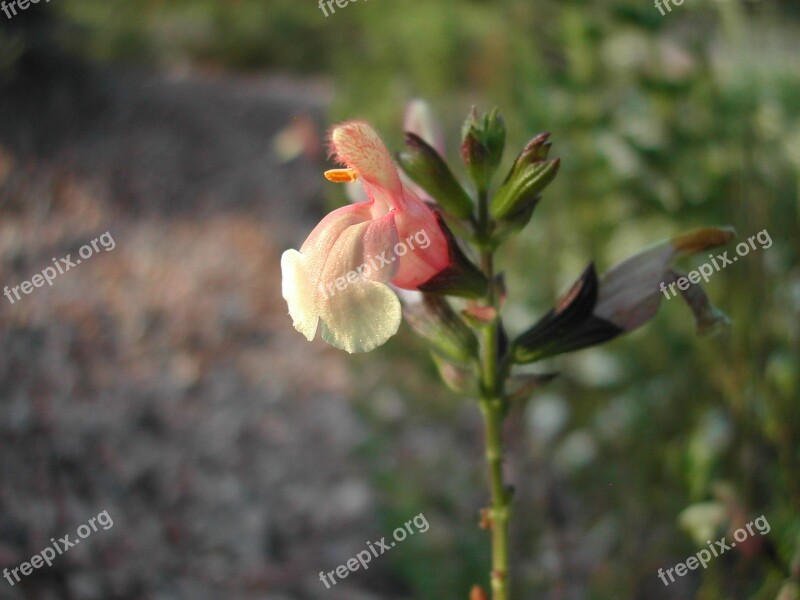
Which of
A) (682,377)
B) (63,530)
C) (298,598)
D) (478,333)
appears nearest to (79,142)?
(63,530)

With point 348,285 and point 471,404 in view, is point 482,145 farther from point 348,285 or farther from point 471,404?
point 471,404

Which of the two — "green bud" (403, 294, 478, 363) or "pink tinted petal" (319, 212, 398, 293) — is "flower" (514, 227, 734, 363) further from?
"pink tinted petal" (319, 212, 398, 293)

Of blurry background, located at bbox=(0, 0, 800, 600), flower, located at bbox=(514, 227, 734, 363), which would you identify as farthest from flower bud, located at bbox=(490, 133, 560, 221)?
blurry background, located at bbox=(0, 0, 800, 600)

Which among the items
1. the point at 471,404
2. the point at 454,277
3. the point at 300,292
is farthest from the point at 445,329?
the point at 471,404

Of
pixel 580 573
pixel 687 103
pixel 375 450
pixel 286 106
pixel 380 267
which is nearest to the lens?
pixel 380 267

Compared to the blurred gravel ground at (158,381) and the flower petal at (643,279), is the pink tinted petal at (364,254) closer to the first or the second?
the flower petal at (643,279)

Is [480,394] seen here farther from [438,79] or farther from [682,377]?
[438,79]
